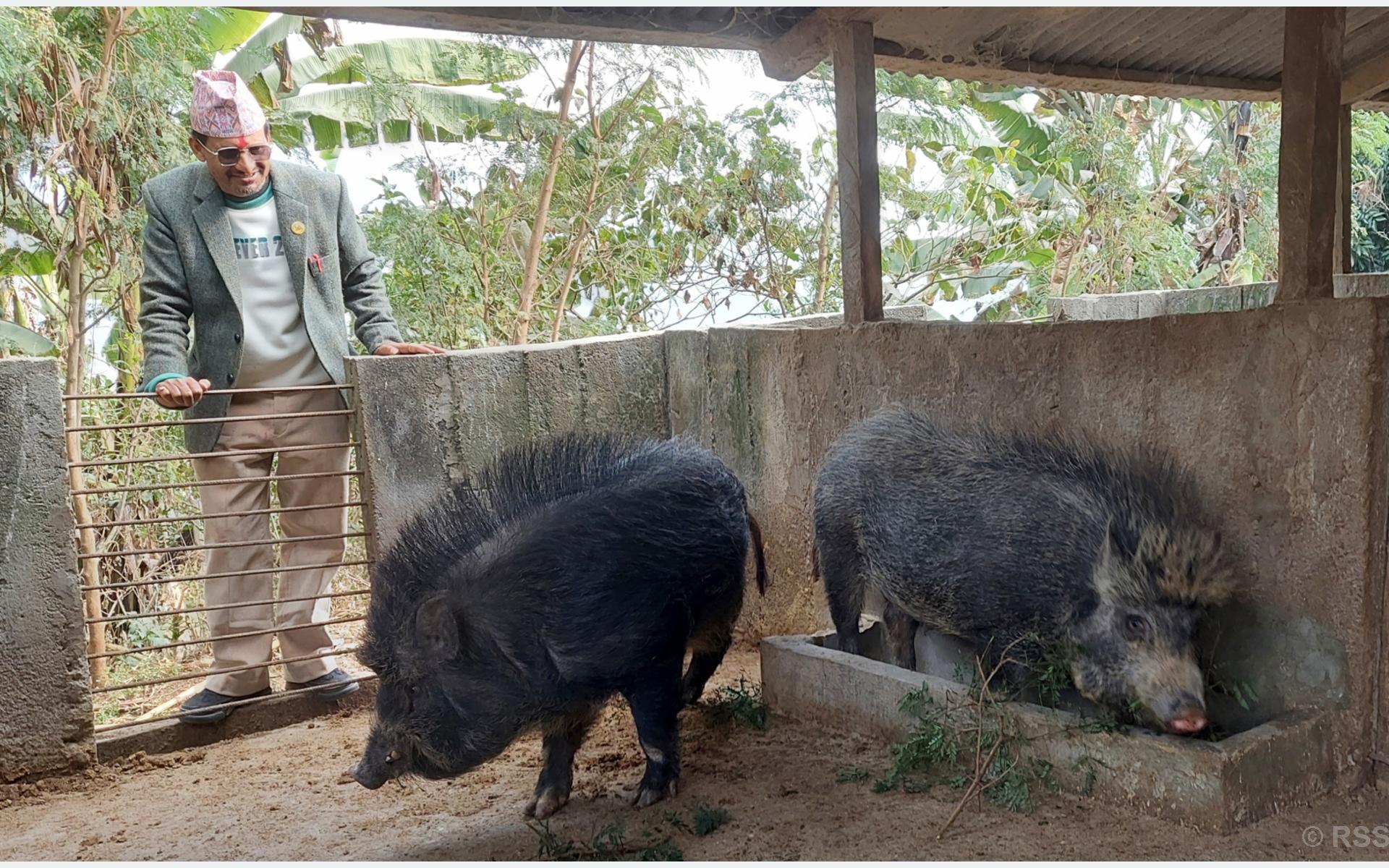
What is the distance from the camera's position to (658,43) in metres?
4.52

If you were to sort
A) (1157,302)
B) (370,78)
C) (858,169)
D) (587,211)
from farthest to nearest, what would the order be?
1. (370,78)
2. (587,211)
3. (1157,302)
4. (858,169)

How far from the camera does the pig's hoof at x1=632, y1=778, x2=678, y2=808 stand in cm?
354

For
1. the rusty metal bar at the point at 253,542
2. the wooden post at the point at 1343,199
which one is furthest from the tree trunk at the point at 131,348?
the wooden post at the point at 1343,199

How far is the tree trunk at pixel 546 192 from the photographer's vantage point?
28.3 ft

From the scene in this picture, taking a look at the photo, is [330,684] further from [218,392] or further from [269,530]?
[218,392]

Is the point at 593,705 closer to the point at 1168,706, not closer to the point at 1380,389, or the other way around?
the point at 1168,706

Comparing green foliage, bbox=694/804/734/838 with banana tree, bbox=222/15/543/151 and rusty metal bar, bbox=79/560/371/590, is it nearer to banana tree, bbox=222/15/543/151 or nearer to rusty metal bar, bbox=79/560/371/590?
rusty metal bar, bbox=79/560/371/590

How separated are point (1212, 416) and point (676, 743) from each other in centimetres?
206

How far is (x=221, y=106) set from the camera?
418 cm

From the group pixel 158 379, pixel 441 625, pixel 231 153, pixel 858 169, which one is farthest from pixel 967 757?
pixel 231 153

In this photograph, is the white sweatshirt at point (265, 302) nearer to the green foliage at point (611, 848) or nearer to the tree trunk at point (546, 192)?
the green foliage at point (611, 848)

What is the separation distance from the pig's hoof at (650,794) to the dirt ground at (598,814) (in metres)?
0.03

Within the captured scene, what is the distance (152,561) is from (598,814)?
609 cm

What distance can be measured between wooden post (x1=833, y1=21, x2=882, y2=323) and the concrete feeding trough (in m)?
1.62
